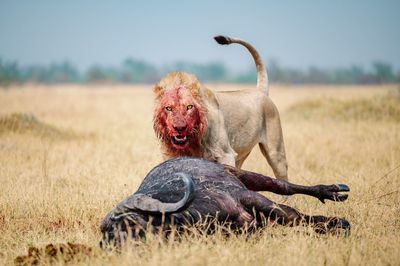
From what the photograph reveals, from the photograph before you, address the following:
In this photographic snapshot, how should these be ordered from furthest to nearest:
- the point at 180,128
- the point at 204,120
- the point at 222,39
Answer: the point at 222,39 → the point at 204,120 → the point at 180,128

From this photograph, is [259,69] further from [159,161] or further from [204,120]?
[204,120]

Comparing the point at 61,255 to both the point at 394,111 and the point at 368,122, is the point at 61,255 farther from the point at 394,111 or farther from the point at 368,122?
the point at 394,111

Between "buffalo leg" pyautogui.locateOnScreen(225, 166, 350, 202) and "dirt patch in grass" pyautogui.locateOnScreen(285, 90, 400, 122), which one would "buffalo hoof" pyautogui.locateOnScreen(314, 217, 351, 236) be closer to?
"buffalo leg" pyautogui.locateOnScreen(225, 166, 350, 202)

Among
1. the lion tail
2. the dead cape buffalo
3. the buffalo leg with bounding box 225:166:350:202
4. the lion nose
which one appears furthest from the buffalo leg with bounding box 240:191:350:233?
the lion tail

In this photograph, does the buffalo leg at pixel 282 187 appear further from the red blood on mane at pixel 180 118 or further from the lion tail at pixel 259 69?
the lion tail at pixel 259 69

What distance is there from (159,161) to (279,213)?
3450 mm

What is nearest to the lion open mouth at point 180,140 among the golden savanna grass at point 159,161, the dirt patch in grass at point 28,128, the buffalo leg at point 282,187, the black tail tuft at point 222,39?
the buffalo leg at point 282,187

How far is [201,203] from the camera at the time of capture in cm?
462

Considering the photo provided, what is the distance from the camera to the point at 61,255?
428 centimetres

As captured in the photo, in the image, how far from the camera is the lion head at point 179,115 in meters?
5.70

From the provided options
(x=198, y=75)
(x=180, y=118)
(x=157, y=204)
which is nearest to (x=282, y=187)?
(x=180, y=118)

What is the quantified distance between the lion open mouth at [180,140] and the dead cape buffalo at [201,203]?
0.51m

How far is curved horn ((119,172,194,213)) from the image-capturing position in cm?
421

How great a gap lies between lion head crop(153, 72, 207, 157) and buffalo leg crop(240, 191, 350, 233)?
42.8 inches
